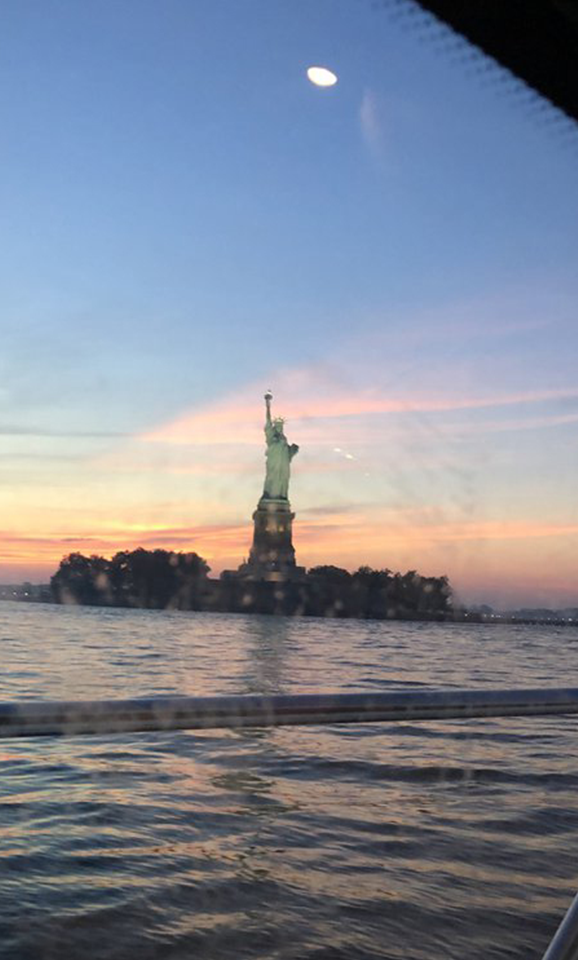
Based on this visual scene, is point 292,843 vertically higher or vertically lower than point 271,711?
lower

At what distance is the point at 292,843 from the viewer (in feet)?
16.2

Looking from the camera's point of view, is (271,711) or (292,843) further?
(292,843)

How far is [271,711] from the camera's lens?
45.5 inches

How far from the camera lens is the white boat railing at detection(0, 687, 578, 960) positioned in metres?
1.01

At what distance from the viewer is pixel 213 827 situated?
17.3ft

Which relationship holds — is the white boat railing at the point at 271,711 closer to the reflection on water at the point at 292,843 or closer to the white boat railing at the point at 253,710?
the white boat railing at the point at 253,710

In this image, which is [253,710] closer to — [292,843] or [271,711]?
[271,711]

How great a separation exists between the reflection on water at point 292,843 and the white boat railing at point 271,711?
1418 mm

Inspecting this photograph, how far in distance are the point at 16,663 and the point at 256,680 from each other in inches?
293

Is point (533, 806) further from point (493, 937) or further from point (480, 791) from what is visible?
point (493, 937)

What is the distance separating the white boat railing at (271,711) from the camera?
3.32 feet

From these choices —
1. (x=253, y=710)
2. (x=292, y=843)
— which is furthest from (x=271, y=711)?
(x=292, y=843)

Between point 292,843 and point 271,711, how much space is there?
4.10 meters

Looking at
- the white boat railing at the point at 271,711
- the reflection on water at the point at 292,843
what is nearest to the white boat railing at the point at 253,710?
the white boat railing at the point at 271,711
